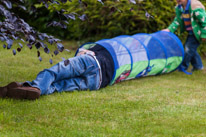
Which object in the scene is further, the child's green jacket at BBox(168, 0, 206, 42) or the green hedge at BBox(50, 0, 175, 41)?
the green hedge at BBox(50, 0, 175, 41)

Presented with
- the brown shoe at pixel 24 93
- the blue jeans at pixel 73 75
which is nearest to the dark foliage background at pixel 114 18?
the blue jeans at pixel 73 75

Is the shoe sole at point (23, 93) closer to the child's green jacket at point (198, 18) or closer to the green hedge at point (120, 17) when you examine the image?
the child's green jacket at point (198, 18)

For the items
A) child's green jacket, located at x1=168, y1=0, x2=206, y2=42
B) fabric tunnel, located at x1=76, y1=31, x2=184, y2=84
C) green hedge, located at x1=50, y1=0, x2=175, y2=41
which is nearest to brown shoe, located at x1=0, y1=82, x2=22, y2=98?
fabric tunnel, located at x1=76, y1=31, x2=184, y2=84

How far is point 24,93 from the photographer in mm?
3979

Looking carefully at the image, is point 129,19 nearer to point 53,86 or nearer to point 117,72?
point 117,72

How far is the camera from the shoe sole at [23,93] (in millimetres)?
3969

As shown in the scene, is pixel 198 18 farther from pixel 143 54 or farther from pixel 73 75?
pixel 73 75

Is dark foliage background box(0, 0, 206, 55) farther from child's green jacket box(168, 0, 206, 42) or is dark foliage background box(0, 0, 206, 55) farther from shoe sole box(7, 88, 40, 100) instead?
shoe sole box(7, 88, 40, 100)

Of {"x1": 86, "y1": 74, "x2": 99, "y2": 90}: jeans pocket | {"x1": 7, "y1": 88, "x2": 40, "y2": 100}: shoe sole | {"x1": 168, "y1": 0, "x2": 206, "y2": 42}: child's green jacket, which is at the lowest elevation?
{"x1": 86, "y1": 74, "x2": 99, "y2": 90}: jeans pocket

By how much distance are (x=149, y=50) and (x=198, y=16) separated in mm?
1149

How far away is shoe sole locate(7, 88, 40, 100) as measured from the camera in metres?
3.97

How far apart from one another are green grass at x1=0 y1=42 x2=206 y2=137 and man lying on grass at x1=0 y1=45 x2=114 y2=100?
0.12m

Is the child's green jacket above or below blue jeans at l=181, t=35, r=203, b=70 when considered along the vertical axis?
above

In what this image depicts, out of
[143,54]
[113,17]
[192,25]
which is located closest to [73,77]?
[143,54]
